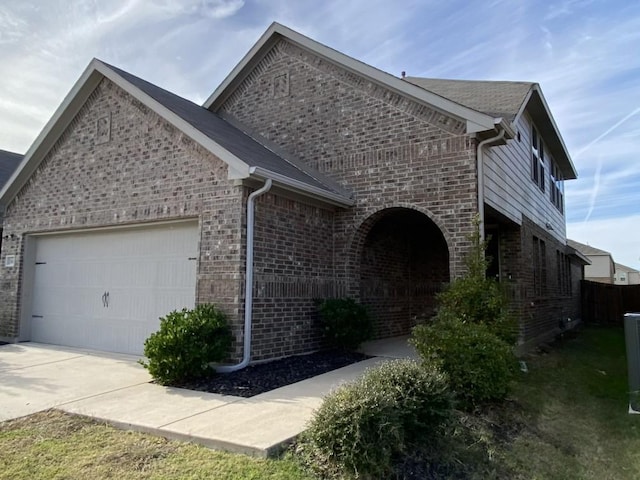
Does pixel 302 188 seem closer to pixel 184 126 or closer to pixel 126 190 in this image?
pixel 184 126

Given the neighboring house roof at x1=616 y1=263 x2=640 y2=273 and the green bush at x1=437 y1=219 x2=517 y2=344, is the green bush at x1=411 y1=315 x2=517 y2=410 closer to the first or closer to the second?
the green bush at x1=437 y1=219 x2=517 y2=344

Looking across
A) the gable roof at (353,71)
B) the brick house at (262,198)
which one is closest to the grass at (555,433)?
the brick house at (262,198)

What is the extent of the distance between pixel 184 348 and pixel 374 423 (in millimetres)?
3740

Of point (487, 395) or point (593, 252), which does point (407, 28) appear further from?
point (593, 252)

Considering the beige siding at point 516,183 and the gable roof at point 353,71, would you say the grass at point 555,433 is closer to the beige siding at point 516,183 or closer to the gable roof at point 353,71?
A: the beige siding at point 516,183

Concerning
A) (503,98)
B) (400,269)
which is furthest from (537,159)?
(400,269)

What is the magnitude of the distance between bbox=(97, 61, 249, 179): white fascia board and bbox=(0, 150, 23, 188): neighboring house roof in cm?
862

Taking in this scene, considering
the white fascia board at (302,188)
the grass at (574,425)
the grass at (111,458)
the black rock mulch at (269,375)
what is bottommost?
the grass at (574,425)

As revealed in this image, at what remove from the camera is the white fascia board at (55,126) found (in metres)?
10.5

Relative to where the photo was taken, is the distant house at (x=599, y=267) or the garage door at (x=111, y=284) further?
the distant house at (x=599, y=267)

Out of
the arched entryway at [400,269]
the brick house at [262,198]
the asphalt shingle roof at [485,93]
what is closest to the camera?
the brick house at [262,198]

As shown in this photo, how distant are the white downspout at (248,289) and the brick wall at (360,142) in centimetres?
256

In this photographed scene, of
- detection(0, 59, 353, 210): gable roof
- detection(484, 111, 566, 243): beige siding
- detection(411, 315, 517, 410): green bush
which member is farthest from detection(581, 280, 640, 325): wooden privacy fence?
detection(411, 315, 517, 410): green bush

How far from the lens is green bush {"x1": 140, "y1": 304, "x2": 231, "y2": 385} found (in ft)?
22.8
